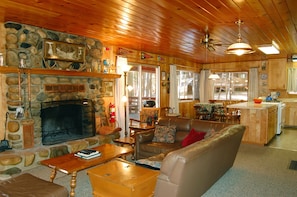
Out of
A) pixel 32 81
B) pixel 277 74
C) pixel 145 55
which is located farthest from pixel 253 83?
pixel 32 81

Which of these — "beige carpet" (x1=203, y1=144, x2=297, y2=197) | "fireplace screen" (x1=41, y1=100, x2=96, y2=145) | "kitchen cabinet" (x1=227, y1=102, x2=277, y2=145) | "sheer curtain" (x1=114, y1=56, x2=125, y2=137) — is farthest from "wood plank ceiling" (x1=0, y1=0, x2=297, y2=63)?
"beige carpet" (x1=203, y1=144, x2=297, y2=197)

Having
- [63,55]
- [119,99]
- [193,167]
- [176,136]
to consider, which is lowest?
[176,136]

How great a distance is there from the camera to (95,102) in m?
5.65

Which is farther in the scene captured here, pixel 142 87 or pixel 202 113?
pixel 202 113

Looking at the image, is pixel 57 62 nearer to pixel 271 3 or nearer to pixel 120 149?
pixel 120 149

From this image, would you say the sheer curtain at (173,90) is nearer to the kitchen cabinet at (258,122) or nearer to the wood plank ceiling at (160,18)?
the kitchen cabinet at (258,122)

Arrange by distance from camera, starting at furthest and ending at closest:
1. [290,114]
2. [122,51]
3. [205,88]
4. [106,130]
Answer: [205,88]
[290,114]
[122,51]
[106,130]

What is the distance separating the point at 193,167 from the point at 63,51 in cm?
355

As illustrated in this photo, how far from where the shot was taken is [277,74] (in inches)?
341

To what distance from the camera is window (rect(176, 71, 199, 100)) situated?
977 cm

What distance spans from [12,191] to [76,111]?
118 inches

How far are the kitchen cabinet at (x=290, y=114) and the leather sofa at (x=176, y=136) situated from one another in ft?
17.8

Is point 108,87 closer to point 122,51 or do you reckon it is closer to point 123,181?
point 122,51

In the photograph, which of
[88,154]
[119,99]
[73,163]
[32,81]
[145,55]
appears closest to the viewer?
[73,163]
